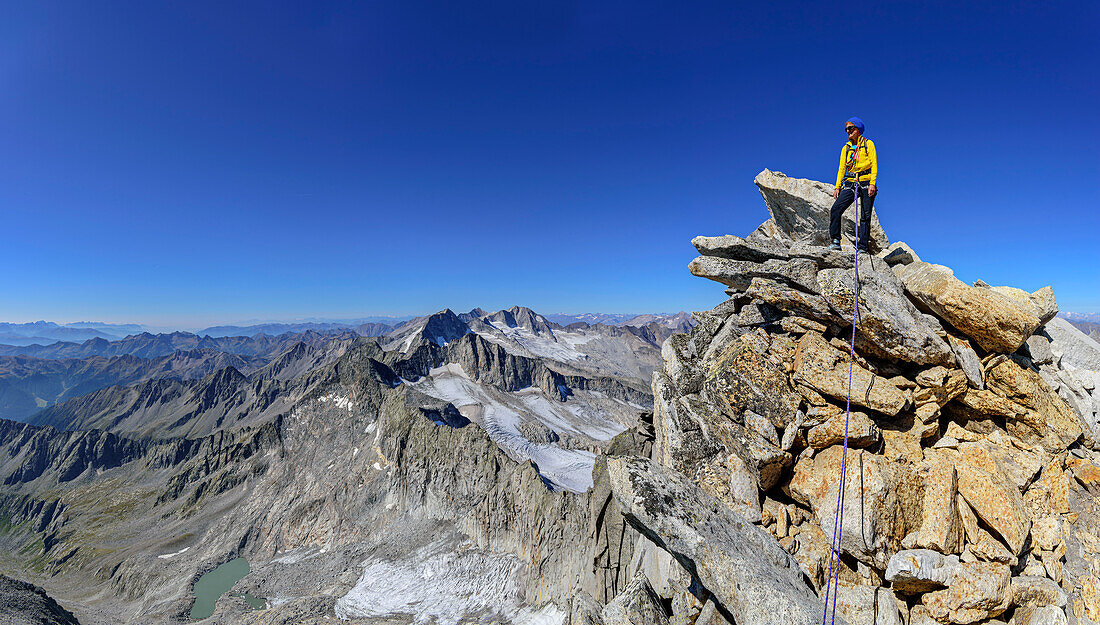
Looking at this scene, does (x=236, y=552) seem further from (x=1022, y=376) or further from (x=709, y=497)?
(x=1022, y=376)

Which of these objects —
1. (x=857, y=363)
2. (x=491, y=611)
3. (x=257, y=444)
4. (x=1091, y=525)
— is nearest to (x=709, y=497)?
(x=857, y=363)

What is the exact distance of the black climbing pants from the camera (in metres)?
13.3

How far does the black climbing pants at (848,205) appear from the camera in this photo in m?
13.3

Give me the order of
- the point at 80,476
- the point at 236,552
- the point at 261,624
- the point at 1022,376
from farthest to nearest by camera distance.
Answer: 1. the point at 80,476
2. the point at 236,552
3. the point at 261,624
4. the point at 1022,376

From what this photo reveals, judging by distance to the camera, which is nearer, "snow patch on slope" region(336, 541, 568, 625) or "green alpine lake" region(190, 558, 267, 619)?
"snow patch on slope" region(336, 541, 568, 625)

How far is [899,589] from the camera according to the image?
9555 millimetres

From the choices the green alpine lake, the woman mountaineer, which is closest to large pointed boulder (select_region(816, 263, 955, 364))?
the woman mountaineer

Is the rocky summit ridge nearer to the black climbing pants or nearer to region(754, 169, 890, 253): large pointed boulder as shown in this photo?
region(754, 169, 890, 253): large pointed boulder

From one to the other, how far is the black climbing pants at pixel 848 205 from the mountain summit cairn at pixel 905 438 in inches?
47.4

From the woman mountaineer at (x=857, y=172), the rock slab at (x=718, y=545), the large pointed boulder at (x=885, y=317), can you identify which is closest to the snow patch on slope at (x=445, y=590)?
the rock slab at (x=718, y=545)

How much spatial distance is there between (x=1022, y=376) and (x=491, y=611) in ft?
169

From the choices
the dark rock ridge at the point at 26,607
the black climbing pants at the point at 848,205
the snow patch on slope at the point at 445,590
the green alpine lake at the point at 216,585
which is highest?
the black climbing pants at the point at 848,205

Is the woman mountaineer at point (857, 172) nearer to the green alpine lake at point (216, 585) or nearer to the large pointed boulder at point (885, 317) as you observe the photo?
the large pointed boulder at point (885, 317)

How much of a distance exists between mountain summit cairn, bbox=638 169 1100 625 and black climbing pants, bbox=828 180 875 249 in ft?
3.95
